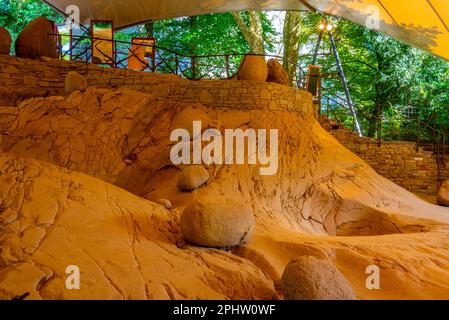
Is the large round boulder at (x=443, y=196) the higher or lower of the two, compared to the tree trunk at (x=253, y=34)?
lower

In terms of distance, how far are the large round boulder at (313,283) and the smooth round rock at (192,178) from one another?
3.33 meters

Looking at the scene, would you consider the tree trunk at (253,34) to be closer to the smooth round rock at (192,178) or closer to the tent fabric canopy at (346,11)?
the tent fabric canopy at (346,11)

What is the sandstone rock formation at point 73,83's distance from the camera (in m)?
7.46

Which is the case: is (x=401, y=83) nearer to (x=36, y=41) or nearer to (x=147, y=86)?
(x=147, y=86)

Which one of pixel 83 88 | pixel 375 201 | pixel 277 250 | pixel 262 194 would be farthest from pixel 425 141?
pixel 83 88

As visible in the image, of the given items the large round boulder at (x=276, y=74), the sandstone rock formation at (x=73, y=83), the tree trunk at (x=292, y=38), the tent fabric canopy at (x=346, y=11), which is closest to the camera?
the sandstone rock formation at (x=73, y=83)

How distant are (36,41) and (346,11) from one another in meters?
8.75

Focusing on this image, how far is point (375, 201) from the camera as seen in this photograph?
24.4 ft

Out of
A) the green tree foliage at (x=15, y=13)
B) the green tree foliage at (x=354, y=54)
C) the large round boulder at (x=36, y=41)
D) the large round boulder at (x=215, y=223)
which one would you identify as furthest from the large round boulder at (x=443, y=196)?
the green tree foliage at (x=15, y=13)

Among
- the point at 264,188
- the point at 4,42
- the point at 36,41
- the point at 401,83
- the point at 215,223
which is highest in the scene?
the point at 401,83

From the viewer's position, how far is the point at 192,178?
604cm

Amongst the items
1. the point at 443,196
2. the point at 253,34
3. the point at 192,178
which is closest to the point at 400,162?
the point at 443,196
